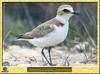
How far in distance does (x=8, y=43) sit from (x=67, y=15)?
3.93 ft

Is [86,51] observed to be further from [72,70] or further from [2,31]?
Result: [2,31]

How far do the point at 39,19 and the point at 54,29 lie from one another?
1.18 feet

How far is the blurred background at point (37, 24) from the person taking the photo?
937cm

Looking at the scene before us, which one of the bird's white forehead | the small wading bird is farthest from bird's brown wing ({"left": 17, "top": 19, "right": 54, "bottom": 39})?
the bird's white forehead

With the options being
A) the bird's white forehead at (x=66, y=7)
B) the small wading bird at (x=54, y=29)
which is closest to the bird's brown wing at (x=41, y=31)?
the small wading bird at (x=54, y=29)

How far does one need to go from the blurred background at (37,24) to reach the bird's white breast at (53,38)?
84mm

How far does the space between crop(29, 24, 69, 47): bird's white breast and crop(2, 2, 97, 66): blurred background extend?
8 centimetres

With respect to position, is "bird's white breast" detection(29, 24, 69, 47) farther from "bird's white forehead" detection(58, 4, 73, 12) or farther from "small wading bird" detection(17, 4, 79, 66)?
"bird's white forehead" detection(58, 4, 73, 12)

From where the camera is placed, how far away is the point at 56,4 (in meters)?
9.35

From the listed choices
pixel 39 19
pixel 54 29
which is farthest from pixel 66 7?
pixel 39 19

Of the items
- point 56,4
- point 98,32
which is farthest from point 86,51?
point 56,4

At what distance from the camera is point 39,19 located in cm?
941

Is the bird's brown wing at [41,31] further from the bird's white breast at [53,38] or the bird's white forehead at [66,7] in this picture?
the bird's white forehead at [66,7]

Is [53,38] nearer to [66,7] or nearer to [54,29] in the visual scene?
→ [54,29]
